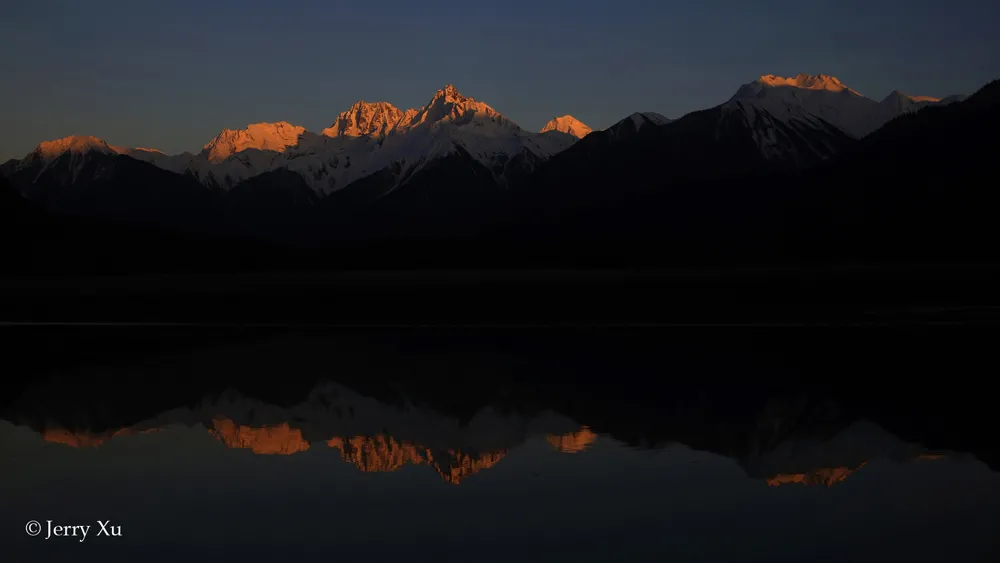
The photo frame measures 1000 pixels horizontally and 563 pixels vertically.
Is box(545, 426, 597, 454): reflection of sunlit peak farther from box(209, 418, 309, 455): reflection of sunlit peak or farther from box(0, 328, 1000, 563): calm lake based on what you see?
box(209, 418, 309, 455): reflection of sunlit peak

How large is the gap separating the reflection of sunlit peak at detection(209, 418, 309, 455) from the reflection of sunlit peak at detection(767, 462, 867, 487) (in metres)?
10.9

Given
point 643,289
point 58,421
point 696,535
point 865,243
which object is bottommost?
point 696,535

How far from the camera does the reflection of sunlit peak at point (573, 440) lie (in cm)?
2161

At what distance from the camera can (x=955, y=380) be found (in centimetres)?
2997

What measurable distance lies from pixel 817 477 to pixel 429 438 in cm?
932

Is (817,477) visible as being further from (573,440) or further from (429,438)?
(429,438)

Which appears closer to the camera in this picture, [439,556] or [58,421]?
[439,556]

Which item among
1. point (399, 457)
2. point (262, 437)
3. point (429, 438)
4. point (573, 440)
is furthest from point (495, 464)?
point (262, 437)

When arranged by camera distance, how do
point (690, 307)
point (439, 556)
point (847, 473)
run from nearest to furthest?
1. point (439, 556)
2. point (847, 473)
3. point (690, 307)

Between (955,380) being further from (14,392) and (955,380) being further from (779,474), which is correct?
(14,392)

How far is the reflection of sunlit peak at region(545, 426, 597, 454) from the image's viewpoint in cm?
2161

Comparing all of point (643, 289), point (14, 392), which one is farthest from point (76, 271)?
point (14, 392)

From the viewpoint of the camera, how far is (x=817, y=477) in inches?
738

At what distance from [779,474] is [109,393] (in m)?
21.5
